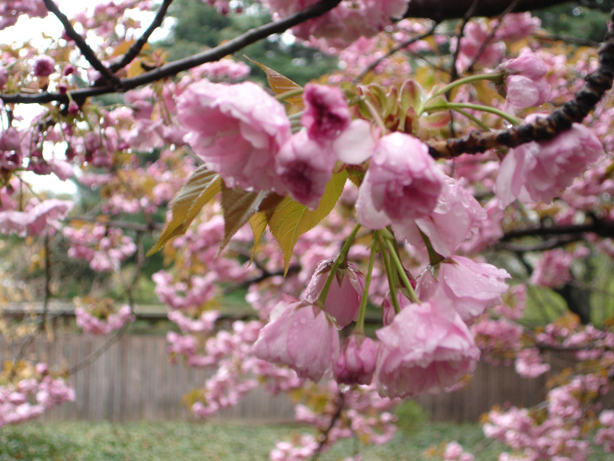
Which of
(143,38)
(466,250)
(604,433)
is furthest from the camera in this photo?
(604,433)

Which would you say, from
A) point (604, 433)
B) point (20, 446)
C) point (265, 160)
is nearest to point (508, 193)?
point (265, 160)

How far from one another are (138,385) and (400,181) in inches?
331

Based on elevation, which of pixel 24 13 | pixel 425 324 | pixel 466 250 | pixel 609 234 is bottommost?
pixel 466 250

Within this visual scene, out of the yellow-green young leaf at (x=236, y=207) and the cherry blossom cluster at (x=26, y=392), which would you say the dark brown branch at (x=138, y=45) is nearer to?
the yellow-green young leaf at (x=236, y=207)

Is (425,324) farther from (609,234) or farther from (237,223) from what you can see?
(609,234)

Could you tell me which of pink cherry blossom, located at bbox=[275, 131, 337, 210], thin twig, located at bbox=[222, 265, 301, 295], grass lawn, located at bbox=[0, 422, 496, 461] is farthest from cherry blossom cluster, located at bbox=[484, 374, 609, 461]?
pink cherry blossom, located at bbox=[275, 131, 337, 210]

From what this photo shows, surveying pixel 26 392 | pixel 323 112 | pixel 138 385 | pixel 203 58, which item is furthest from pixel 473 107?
pixel 138 385

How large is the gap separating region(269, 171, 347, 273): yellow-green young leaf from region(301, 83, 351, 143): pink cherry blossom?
111 millimetres

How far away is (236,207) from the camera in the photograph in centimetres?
38

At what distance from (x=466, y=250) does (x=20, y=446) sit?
465cm

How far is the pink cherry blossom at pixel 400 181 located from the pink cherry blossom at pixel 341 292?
0.43ft

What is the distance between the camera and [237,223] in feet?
1.22

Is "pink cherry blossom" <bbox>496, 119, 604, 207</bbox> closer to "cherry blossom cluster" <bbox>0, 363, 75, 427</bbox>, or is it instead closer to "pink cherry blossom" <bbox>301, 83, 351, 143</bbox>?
"pink cherry blossom" <bbox>301, 83, 351, 143</bbox>

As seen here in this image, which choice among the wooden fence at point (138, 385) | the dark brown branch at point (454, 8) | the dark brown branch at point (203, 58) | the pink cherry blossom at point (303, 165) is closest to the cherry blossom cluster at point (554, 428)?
the dark brown branch at point (454, 8)
